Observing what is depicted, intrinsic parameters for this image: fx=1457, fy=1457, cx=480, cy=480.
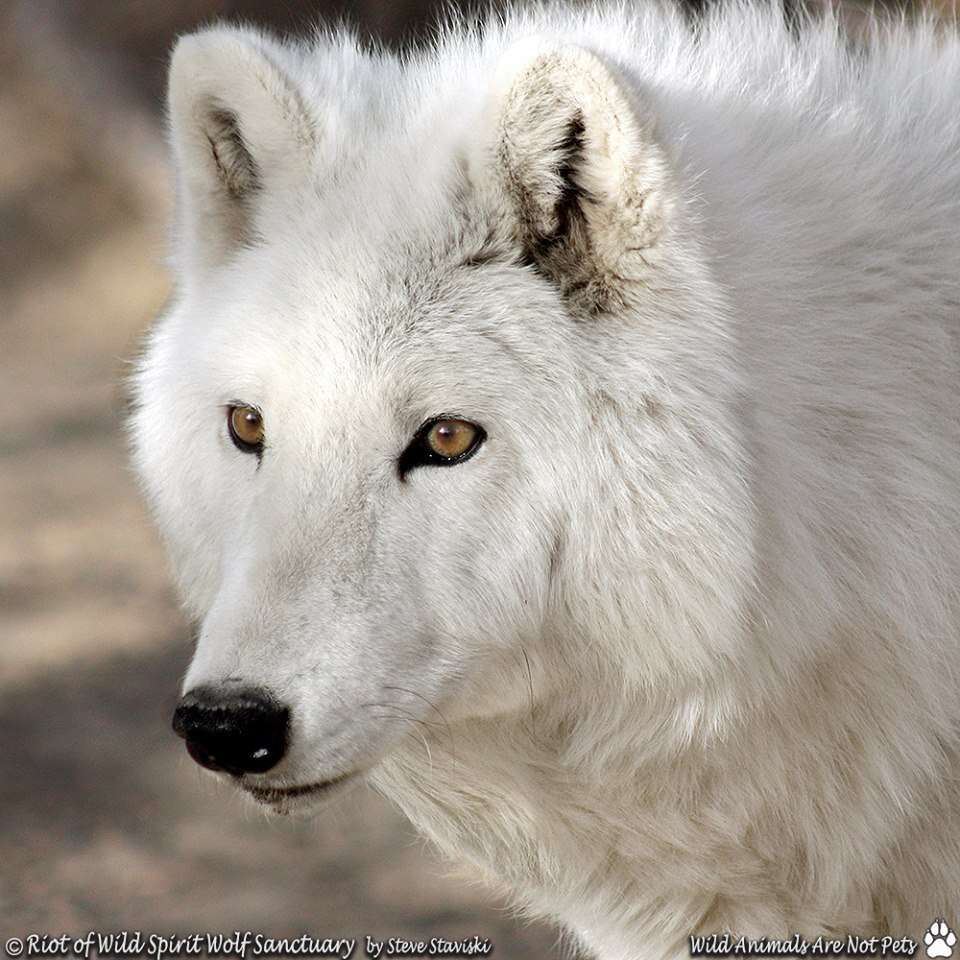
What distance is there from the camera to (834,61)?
3.24 m

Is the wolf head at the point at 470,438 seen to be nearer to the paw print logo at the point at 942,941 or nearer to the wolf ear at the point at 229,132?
the wolf ear at the point at 229,132

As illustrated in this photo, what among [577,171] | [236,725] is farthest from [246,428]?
[577,171]

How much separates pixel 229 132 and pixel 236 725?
51.1 inches

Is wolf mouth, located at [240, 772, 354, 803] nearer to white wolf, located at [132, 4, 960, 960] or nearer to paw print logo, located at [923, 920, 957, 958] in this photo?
white wolf, located at [132, 4, 960, 960]

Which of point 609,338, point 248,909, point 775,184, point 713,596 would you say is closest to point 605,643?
point 713,596

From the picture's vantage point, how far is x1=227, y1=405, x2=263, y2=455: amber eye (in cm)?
279

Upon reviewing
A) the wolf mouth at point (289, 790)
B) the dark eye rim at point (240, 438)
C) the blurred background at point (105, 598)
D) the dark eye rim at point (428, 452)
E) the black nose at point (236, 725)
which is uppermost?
the dark eye rim at point (428, 452)

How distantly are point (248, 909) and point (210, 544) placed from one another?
2617mm

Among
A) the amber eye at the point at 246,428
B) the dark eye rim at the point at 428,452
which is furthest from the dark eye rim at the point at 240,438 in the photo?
the dark eye rim at the point at 428,452

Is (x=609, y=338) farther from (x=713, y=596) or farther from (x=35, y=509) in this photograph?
(x=35, y=509)

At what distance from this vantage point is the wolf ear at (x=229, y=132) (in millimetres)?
2850

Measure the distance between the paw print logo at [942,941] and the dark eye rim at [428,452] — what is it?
4.79ft

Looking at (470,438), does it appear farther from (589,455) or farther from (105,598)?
(105,598)

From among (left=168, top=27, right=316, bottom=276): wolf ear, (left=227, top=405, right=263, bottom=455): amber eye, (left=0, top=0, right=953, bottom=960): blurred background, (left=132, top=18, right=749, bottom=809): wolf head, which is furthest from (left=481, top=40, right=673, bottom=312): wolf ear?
(left=0, top=0, right=953, bottom=960): blurred background
